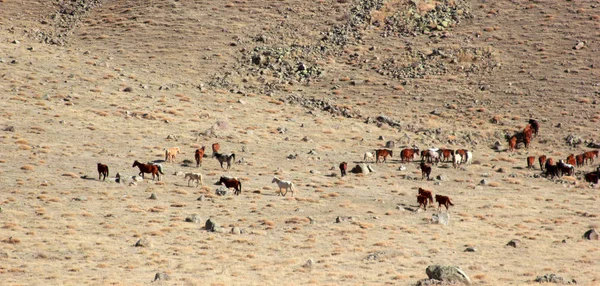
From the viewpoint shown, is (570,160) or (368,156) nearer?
(368,156)

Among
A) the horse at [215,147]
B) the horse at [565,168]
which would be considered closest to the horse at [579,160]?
the horse at [565,168]

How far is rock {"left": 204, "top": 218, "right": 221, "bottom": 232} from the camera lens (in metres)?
25.4

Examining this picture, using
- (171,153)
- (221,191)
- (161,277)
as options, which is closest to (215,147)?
(171,153)

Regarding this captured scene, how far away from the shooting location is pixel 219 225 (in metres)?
25.9

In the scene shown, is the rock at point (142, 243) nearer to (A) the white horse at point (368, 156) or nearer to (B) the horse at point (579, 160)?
(A) the white horse at point (368, 156)

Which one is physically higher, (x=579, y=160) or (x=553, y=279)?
(x=579, y=160)

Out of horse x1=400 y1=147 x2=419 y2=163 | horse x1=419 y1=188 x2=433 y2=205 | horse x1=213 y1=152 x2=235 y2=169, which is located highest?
horse x1=400 y1=147 x2=419 y2=163

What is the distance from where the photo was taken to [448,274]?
63.8ft

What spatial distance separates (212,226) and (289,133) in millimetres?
19323

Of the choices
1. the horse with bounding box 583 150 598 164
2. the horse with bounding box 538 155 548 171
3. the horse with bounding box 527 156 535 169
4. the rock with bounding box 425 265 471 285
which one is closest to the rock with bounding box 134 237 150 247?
the rock with bounding box 425 265 471 285

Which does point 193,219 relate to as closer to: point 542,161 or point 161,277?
point 161,277

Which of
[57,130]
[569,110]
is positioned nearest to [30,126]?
[57,130]

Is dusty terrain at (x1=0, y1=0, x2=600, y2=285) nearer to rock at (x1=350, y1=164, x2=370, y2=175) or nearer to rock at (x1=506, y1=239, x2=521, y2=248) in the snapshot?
rock at (x1=506, y1=239, x2=521, y2=248)

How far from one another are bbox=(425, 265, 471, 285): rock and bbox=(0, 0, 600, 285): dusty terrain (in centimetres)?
85
